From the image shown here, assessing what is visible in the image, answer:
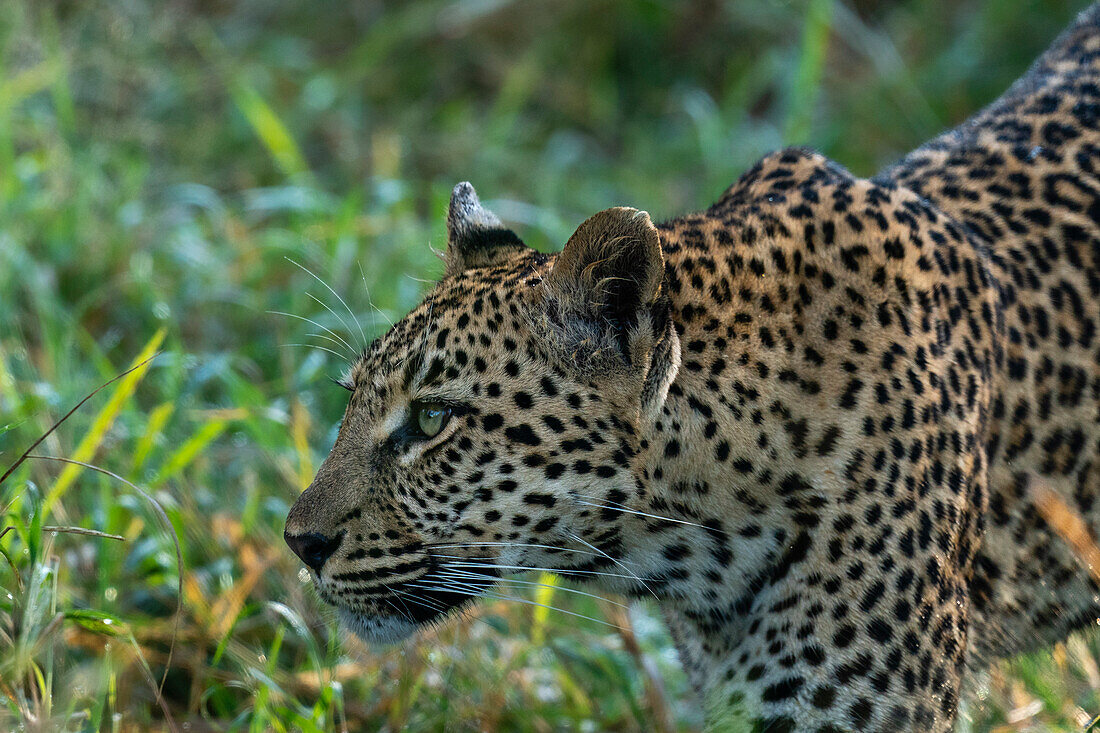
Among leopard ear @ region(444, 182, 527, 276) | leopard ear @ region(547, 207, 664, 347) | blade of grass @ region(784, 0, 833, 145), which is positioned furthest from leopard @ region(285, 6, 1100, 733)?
blade of grass @ region(784, 0, 833, 145)

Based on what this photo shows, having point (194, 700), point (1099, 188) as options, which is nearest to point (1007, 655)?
point (1099, 188)

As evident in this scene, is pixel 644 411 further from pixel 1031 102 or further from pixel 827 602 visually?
pixel 1031 102

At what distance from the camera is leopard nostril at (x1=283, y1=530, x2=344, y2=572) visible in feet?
11.4

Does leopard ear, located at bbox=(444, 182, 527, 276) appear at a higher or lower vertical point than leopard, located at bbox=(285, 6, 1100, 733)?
higher

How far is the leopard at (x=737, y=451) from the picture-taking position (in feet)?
10.8

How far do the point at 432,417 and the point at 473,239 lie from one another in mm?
895

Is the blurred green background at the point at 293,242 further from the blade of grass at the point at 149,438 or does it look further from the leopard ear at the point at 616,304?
the leopard ear at the point at 616,304

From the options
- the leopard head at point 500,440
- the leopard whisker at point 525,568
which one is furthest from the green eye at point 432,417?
the leopard whisker at point 525,568

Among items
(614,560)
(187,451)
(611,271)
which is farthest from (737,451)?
(187,451)

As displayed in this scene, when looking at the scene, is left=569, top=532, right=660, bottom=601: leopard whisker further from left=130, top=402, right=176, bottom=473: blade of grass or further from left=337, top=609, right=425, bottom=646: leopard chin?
left=130, top=402, right=176, bottom=473: blade of grass

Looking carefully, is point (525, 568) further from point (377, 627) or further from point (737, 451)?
point (737, 451)

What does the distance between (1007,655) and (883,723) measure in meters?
0.97

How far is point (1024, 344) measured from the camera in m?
3.85

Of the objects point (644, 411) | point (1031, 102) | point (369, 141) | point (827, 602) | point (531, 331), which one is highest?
point (369, 141)
